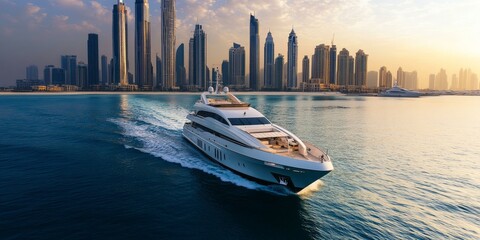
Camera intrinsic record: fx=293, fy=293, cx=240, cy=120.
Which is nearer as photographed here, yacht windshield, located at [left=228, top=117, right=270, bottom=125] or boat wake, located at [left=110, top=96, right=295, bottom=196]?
boat wake, located at [left=110, top=96, right=295, bottom=196]

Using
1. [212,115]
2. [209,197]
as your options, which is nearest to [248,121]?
[212,115]

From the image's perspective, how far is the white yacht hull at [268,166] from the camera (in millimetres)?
20938

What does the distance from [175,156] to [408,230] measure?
77.8 feet

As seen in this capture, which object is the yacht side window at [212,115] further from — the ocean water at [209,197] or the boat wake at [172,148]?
the ocean water at [209,197]

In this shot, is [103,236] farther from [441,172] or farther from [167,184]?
[441,172]

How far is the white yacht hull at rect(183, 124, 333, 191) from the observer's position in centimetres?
2094

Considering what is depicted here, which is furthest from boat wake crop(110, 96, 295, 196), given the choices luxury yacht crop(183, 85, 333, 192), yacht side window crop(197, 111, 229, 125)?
yacht side window crop(197, 111, 229, 125)

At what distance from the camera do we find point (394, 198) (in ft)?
73.8

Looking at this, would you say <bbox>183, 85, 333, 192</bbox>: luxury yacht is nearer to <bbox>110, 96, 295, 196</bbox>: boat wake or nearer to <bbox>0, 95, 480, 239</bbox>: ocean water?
<bbox>110, 96, 295, 196</bbox>: boat wake

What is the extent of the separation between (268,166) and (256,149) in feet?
5.70

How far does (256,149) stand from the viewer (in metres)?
23.2

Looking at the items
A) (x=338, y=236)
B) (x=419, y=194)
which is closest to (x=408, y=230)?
(x=338, y=236)

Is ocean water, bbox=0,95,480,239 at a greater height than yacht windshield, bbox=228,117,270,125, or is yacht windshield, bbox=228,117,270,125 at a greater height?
yacht windshield, bbox=228,117,270,125

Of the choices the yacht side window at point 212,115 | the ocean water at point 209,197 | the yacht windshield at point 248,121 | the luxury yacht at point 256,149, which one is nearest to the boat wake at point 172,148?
the ocean water at point 209,197
